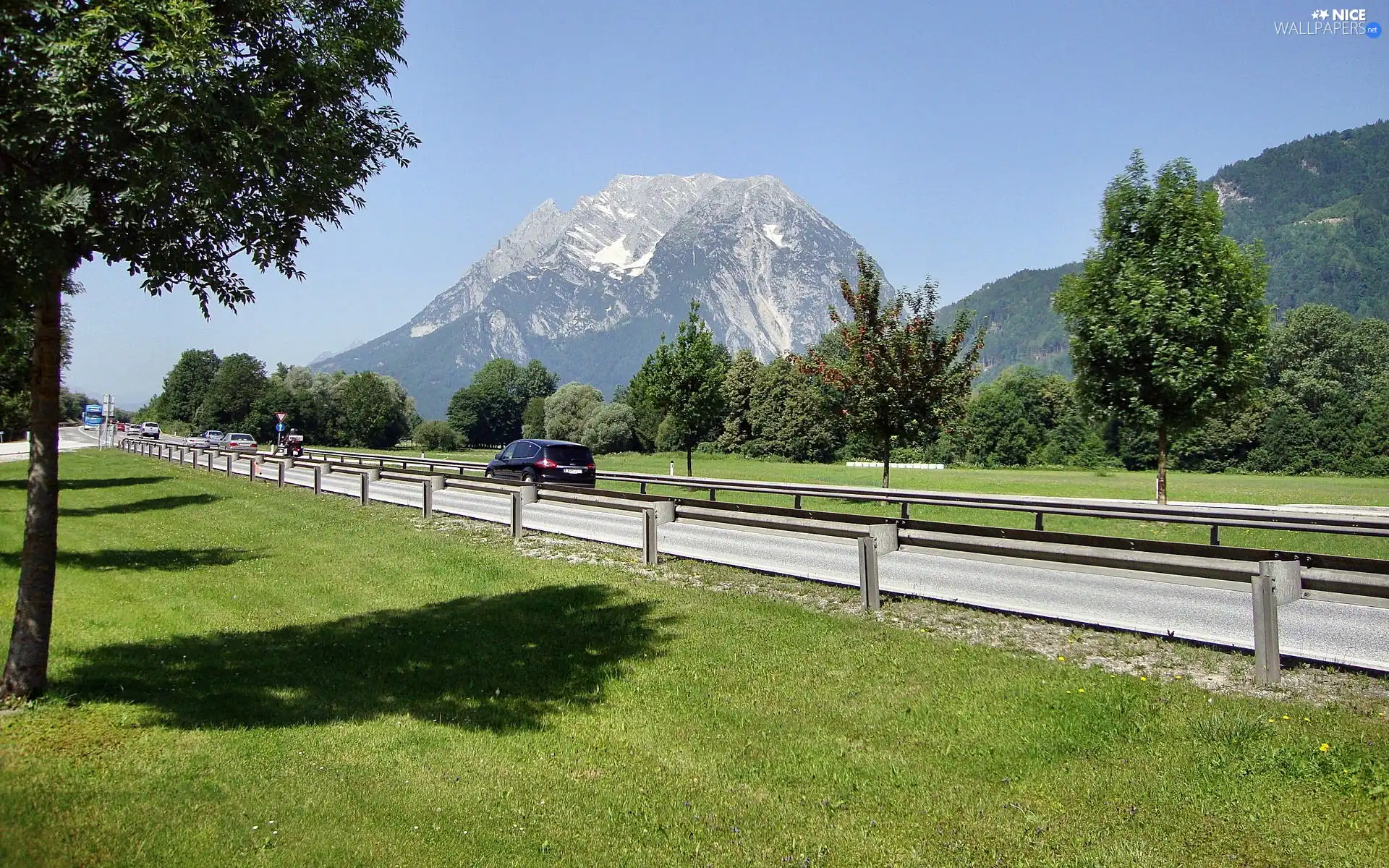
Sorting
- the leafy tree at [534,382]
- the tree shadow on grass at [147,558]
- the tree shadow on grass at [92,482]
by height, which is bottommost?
the tree shadow on grass at [147,558]

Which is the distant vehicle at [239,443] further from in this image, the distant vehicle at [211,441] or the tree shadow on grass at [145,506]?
the tree shadow on grass at [145,506]

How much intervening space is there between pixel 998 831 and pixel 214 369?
15999cm

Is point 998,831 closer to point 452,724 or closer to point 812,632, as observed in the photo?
point 452,724

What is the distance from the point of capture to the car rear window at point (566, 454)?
27.2 m

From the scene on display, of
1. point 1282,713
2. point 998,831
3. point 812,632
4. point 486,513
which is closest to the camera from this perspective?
point 998,831

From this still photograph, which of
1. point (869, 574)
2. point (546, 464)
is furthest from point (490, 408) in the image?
point (869, 574)

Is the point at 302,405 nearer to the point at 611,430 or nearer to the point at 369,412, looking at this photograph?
the point at 369,412

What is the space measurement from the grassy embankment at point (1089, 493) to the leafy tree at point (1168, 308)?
3235 mm

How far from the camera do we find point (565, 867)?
4.36m

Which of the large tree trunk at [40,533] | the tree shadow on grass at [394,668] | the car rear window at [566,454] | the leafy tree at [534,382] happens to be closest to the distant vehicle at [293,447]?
the car rear window at [566,454]

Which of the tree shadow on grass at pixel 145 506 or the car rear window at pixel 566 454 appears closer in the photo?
the tree shadow on grass at pixel 145 506

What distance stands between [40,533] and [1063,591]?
8920 mm

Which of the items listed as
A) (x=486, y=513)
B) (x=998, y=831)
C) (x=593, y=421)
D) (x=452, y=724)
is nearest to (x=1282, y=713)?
(x=998, y=831)

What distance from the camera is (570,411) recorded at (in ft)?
350
